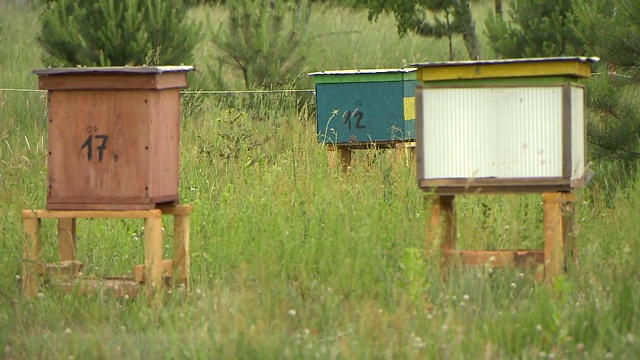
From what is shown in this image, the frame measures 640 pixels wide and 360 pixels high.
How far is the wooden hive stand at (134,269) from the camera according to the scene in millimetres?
5875

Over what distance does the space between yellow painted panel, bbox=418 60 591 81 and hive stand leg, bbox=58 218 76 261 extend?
2290 mm

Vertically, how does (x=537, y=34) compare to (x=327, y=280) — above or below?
above

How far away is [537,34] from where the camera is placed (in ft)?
45.5

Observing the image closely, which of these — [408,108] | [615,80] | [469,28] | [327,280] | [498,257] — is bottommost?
[327,280]

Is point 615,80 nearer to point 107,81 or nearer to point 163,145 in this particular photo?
point 163,145

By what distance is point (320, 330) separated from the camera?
5297 millimetres

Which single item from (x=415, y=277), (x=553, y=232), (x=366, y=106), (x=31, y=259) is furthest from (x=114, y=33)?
(x=415, y=277)

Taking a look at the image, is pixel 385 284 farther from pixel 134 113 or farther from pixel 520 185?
pixel 134 113

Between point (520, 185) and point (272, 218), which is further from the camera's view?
point (272, 218)

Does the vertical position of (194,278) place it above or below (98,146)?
below

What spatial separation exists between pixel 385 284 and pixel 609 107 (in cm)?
389

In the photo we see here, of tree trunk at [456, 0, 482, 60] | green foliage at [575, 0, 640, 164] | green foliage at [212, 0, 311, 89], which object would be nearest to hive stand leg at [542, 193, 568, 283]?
green foliage at [575, 0, 640, 164]

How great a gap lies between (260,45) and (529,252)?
8319 mm

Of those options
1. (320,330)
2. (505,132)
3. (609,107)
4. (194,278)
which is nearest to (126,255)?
(194,278)
